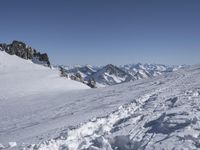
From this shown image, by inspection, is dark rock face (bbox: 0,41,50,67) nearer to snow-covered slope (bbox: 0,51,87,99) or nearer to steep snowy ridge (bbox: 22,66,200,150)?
snow-covered slope (bbox: 0,51,87,99)

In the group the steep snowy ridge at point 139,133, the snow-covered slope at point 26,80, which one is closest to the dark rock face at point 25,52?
the snow-covered slope at point 26,80

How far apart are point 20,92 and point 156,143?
39680 millimetres

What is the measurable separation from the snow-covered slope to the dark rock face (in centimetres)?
1311

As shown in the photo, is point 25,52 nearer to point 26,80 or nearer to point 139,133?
point 26,80

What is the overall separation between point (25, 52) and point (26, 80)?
3801 cm

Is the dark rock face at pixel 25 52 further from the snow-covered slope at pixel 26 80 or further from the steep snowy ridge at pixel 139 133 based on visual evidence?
the steep snowy ridge at pixel 139 133

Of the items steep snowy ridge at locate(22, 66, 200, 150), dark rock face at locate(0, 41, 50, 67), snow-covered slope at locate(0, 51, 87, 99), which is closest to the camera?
steep snowy ridge at locate(22, 66, 200, 150)

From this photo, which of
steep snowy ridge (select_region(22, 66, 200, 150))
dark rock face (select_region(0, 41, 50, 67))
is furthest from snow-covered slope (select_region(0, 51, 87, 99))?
steep snowy ridge (select_region(22, 66, 200, 150))

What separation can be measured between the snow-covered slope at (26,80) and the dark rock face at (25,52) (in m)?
13.1

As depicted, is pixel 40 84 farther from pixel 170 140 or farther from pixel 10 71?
pixel 170 140

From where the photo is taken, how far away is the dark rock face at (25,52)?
9244 cm

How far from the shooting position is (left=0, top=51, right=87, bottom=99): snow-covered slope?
49.2 meters

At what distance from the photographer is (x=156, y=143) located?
33.1ft

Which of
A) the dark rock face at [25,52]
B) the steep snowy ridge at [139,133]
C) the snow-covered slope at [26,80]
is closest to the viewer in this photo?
the steep snowy ridge at [139,133]
